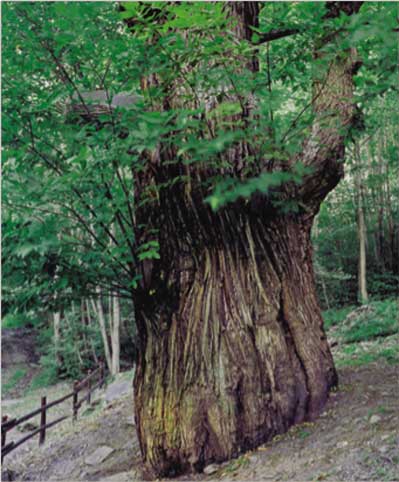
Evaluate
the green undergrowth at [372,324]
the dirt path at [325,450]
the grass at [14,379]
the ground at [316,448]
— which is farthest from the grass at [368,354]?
the grass at [14,379]

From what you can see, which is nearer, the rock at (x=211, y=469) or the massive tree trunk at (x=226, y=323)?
the rock at (x=211, y=469)

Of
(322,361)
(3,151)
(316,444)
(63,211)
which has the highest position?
(3,151)

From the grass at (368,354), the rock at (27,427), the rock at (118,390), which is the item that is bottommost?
the rock at (27,427)

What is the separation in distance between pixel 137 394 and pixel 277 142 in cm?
244

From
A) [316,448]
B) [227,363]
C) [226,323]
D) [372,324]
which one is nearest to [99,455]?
[227,363]

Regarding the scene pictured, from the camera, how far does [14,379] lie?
1756 centimetres

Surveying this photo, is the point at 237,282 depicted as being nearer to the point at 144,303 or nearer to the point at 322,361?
the point at 144,303

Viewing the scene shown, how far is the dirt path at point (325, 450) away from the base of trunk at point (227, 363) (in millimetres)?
161

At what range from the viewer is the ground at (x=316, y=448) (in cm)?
260

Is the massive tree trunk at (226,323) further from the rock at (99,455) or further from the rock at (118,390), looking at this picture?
Answer: the rock at (118,390)

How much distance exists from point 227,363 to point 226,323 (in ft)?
1.01

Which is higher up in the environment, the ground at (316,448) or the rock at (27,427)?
the ground at (316,448)

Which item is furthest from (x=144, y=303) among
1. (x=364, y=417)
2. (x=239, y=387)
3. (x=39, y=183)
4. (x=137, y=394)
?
(x=364, y=417)

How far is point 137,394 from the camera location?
3.55 meters
